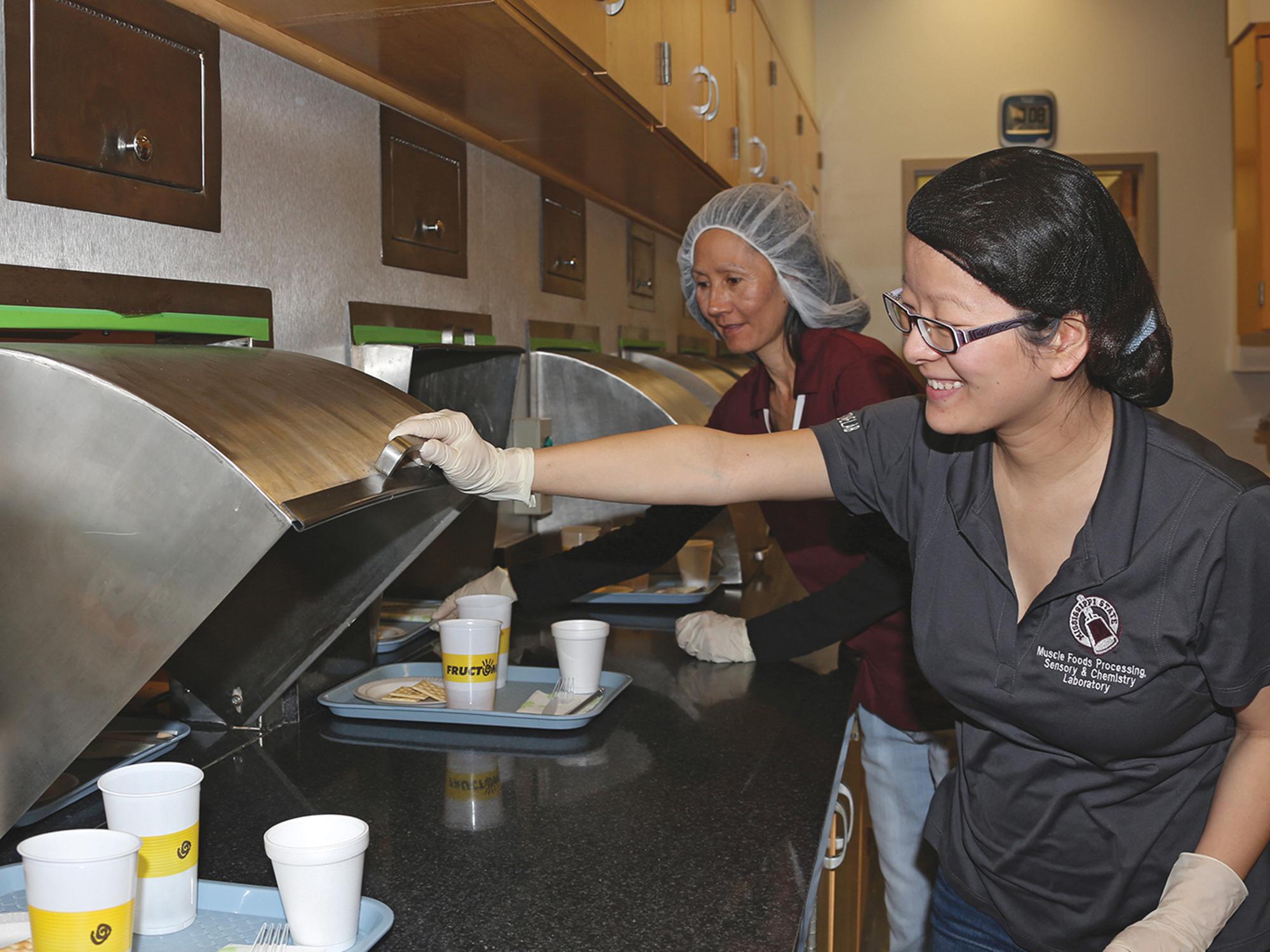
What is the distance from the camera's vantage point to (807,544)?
1803 millimetres

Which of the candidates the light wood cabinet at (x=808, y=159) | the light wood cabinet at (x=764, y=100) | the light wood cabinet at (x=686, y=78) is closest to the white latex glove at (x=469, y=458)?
the light wood cabinet at (x=686, y=78)

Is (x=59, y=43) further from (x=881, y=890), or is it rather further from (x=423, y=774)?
(x=881, y=890)

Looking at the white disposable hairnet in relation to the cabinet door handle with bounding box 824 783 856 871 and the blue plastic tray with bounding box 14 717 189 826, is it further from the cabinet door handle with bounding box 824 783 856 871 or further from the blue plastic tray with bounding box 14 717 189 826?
the blue plastic tray with bounding box 14 717 189 826

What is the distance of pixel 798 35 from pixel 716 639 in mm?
3091

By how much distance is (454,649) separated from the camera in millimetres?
1347

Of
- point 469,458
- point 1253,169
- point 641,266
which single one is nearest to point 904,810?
point 469,458

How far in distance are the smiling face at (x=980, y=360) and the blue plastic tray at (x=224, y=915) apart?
64cm

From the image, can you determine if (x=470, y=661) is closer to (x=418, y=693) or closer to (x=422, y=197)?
(x=418, y=693)

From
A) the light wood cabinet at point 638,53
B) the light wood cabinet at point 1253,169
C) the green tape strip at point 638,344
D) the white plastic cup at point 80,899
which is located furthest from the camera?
the light wood cabinet at point 1253,169

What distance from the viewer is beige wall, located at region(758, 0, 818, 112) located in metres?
3.46

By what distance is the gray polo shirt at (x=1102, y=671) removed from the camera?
978 mm

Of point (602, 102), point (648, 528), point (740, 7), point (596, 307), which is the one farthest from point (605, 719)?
point (740, 7)

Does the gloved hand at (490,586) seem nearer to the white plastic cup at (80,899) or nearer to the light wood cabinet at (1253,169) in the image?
the white plastic cup at (80,899)

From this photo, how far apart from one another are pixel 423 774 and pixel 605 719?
0.27 metres
